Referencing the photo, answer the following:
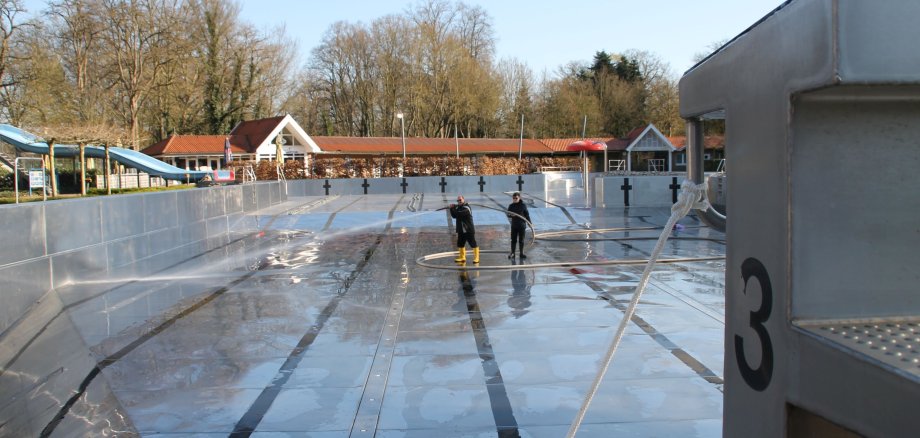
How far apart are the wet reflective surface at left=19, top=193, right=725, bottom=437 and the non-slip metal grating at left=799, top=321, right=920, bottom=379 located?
116 inches

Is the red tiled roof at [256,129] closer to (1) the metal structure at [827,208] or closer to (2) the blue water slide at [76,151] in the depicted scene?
(2) the blue water slide at [76,151]

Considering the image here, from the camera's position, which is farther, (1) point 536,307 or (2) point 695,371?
(1) point 536,307

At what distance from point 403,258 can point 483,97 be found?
59.6 m

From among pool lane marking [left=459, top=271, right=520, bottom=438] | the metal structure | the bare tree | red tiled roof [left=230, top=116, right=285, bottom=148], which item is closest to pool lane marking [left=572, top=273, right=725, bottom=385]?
pool lane marking [left=459, top=271, right=520, bottom=438]

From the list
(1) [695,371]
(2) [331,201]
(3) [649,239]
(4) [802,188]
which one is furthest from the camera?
(2) [331,201]

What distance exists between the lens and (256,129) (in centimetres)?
5294

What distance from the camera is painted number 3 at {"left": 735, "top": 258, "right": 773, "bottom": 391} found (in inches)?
100

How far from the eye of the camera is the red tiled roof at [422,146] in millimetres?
57250

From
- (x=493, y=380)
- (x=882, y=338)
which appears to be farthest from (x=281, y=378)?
(x=882, y=338)

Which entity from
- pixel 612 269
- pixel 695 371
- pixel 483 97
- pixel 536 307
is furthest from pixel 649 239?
pixel 483 97

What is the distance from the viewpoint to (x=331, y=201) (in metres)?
30.6

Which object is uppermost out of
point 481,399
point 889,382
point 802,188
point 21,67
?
point 21,67

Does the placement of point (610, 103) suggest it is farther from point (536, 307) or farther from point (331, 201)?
point (536, 307)

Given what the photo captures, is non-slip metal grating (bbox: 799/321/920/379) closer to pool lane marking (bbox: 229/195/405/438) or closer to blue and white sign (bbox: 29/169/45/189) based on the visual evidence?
pool lane marking (bbox: 229/195/405/438)
